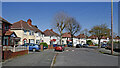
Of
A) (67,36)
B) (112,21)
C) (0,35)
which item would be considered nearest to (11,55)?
(112,21)

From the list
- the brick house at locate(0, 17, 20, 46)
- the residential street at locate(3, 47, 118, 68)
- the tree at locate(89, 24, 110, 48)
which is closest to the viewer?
the residential street at locate(3, 47, 118, 68)

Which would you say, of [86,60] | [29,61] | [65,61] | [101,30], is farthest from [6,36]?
[101,30]

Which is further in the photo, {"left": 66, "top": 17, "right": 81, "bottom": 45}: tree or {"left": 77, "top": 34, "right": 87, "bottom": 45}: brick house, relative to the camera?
{"left": 77, "top": 34, "right": 87, "bottom": 45}: brick house

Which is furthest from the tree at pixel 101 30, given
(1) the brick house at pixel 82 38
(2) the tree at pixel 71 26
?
(1) the brick house at pixel 82 38

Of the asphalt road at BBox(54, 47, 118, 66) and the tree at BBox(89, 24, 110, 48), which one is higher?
the tree at BBox(89, 24, 110, 48)

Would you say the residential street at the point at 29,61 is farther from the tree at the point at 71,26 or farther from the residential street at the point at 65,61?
the tree at the point at 71,26

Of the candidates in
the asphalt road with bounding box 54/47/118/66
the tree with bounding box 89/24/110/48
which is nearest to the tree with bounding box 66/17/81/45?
the tree with bounding box 89/24/110/48

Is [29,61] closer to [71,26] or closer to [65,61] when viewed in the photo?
[65,61]

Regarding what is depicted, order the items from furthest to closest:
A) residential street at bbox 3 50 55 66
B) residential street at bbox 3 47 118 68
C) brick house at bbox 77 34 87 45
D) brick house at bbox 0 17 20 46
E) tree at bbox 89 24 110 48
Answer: brick house at bbox 77 34 87 45
tree at bbox 89 24 110 48
brick house at bbox 0 17 20 46
residential street at bbox 3 47 118 68
residential street at bbox 3 50 55 66

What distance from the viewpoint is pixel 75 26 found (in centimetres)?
6106

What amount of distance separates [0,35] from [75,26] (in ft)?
111

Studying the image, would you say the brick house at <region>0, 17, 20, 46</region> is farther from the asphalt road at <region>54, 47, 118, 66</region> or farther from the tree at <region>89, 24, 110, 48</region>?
the tree at <region>89, 24, 110, 48</region>

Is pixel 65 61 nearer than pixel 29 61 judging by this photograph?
No

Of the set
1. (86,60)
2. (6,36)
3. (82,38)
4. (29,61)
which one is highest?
(6,36)
